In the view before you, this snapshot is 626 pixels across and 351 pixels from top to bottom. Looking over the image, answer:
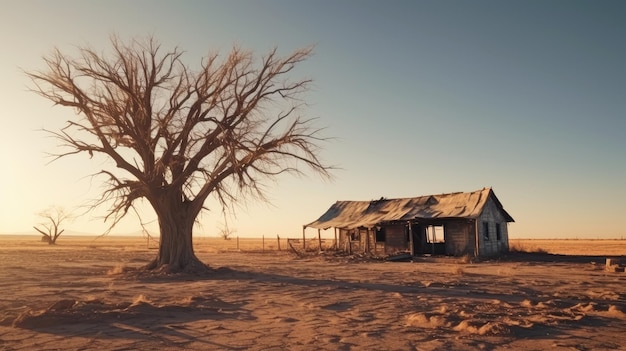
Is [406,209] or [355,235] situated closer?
[406,209]

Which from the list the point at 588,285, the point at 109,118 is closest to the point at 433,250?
the point at 588,285

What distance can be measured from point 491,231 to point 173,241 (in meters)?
20.5

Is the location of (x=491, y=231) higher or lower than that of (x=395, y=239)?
higher

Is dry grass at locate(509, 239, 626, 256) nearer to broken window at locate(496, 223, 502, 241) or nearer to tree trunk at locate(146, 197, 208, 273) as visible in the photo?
broken window at locate(496, 223, 502, 241)

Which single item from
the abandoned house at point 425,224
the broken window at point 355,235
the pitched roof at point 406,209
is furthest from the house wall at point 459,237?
the broken window at point 355,235

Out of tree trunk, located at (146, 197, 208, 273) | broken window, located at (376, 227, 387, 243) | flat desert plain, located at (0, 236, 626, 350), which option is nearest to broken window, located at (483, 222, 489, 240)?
broken window, located at (376, 227, 387, 243)

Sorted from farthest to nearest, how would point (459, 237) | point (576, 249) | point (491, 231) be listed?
point (576, 249) < point (491, 231) < point (459, 237)

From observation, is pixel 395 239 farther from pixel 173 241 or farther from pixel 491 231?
pixel 173 241

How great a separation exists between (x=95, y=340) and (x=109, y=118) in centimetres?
1284

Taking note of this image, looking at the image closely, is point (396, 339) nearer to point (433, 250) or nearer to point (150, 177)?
point (150, 177)

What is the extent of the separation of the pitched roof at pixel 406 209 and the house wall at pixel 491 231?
1.98ft

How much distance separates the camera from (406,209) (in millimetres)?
30922

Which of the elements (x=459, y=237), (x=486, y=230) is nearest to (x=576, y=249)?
(x=486, y=230)

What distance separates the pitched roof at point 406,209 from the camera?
2788 cm
